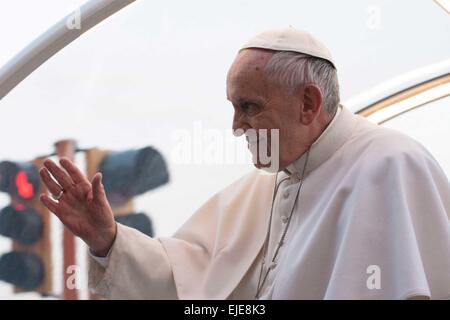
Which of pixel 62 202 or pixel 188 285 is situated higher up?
pixel 62 202

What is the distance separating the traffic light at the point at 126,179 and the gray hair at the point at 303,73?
13.7 feet

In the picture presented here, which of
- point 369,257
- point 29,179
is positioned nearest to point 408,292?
point 369,257

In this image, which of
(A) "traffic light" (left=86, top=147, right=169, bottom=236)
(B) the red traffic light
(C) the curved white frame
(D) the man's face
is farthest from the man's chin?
(B) the red traffic light

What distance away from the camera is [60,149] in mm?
9250

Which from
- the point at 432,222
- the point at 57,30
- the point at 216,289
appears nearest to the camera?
the point at 432,222

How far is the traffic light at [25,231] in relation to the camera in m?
8.12

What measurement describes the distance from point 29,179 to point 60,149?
1.27 ft

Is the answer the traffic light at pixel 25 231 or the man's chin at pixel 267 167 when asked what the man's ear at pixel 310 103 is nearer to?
the man's chin at pixel 267 167

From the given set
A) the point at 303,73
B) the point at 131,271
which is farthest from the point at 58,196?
the point at 303,73

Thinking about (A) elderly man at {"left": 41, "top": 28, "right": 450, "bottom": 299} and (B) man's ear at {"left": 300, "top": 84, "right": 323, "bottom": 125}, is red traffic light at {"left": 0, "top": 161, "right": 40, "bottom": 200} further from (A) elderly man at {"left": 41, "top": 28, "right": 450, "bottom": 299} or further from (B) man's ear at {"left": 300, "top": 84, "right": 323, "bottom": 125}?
(B) man's ear at {"left": 300, "top": 84, "right": 323, "bottom": 125}
